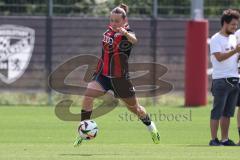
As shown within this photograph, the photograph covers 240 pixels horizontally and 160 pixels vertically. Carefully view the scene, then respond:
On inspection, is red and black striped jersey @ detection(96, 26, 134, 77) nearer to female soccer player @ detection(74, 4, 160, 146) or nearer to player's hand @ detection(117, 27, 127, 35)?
female soccer player @ detection(74, 4, 160, 146)

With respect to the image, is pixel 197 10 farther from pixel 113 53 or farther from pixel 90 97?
pixel 90 97

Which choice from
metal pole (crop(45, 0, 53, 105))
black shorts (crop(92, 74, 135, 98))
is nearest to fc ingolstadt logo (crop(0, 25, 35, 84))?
metal pole (crop(45, 0, 53, 105))

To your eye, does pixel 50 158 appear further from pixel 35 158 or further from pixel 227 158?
pixel 227 158

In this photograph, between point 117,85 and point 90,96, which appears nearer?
point 90,96

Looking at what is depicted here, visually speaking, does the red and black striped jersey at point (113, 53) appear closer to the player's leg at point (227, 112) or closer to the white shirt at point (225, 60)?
the white shirt at point (225, 60)

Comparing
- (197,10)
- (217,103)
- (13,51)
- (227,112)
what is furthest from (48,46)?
(217,103)

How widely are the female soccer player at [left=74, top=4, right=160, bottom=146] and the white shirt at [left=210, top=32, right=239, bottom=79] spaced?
1.41 metres

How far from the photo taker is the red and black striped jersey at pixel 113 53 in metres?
12.9

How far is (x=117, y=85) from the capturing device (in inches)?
512

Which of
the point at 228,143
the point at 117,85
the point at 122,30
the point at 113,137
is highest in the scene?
the point at 122,30

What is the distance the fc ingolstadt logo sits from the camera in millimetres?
23000

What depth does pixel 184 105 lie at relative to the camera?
22391 millimetres

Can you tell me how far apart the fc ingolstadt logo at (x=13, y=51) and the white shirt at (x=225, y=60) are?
1033 cm

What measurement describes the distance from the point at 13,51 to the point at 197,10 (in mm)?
5188
